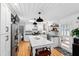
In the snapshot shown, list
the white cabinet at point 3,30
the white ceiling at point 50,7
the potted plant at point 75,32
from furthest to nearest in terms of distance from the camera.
Answer: the potted plant at point 75,32 → the white ceiling at point 50,7 → the white cabinet at point 3,30

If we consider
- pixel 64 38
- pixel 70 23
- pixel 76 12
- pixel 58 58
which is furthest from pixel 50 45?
pixel 58 58

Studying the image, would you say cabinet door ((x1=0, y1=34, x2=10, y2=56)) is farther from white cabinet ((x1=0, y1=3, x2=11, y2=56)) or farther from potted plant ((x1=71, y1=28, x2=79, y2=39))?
potted plant ((x1=71, y1=28, x2=79, y2=39))

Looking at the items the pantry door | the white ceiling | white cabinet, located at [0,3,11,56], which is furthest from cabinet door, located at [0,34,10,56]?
the pantry door

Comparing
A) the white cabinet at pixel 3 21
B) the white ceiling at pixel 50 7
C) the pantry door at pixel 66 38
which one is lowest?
the pantry door at pixel 66 38

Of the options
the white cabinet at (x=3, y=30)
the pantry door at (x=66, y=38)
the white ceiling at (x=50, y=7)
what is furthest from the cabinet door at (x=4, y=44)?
the pantry door at (x=66, y=38)

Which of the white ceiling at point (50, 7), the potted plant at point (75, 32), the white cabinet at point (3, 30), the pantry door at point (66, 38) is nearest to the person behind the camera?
the white cabinet at point (3, 30)

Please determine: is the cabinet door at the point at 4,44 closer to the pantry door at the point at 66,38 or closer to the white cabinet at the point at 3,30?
the white cabinet at the point at 3,30

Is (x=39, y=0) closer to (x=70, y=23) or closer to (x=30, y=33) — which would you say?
(x=70, y=23)

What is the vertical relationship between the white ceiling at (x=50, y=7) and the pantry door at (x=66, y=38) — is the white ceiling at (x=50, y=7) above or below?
above

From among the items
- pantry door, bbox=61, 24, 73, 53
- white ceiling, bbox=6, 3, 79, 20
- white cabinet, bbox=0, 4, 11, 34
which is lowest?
pantry door, bbox=61, 24, 73, 53

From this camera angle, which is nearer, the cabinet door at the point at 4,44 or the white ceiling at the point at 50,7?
the cabinet door at the point at 4,44

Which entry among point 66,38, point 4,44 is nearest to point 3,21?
point 4,44

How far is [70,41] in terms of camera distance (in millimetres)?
3123

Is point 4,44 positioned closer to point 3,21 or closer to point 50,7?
point 3,21
